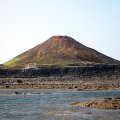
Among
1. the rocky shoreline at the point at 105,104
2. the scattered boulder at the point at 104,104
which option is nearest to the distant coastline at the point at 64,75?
the rocky shoreline at the point at 105,104

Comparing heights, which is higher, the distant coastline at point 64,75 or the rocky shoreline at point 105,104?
the distant coastline at point 64,75

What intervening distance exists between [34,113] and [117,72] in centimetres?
9784

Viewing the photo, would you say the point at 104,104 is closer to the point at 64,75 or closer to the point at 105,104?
the point at 105,104

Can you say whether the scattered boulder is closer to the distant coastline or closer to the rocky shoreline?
the rocky shoreline

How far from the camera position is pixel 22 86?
12744cm

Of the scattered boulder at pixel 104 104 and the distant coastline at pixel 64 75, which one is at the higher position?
the distant coastline at pixel 64 75

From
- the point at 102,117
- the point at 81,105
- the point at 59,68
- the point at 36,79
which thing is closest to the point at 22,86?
the point at 36,79

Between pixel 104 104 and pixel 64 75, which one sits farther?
pixel 64 75

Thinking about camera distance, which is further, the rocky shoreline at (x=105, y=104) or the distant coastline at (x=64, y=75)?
the distant coastline at (x=64, y=75)

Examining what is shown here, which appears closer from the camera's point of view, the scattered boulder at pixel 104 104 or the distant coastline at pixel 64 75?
the scattered boulder at pixel 104 104

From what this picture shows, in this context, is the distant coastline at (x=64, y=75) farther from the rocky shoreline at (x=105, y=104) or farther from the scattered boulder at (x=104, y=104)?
the scattered boulder at (x=104, y=104)

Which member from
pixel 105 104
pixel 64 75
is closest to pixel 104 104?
pixel 105 104

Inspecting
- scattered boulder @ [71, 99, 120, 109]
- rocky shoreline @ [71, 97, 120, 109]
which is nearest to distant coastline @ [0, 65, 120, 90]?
rocky shoreline @ [71, 97, 120, 109]

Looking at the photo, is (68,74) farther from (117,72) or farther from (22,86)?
(22,86)
